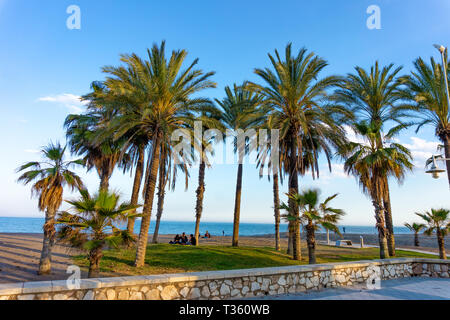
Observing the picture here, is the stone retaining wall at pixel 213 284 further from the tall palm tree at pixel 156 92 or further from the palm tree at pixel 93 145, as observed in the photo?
the palm tree at pixel 93 145

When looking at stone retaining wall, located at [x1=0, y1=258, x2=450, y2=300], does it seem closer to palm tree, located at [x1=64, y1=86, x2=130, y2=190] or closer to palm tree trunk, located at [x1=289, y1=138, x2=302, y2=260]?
palm tree trunk, located at [x1=289, y1=138, x2=302, y2=260]

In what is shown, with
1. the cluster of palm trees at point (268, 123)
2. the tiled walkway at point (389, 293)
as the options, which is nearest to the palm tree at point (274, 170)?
the cluster of palm trees at point (268, 123)

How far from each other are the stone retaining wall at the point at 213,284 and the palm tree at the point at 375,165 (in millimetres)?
7935

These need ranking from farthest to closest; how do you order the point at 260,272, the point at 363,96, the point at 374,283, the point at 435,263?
the point at 363,96
the point at 435,263
the point at 374,283
the point at 260,272

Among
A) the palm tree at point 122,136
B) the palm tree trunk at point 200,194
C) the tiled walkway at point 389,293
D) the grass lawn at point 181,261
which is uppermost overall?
the palm tree at point 122,136

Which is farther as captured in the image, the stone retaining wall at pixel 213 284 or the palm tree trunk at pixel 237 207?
the palm tree trunk at pixel 237 207

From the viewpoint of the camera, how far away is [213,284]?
7.20 metres

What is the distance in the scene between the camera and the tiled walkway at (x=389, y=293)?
7.77 meters

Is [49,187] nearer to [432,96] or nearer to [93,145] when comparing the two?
[93,145]

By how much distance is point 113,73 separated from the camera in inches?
615
